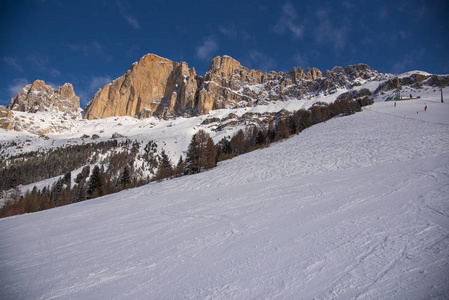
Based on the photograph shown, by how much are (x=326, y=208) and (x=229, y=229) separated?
3.30m

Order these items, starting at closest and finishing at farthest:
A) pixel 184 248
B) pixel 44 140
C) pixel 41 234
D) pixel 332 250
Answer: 1. pixel 332 250
2. pixel 184 248
3. pixel 41 234
4. pixel 44 140

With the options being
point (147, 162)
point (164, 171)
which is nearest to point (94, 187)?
point (164, 171)

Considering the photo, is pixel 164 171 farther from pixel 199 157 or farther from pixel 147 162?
pixel 147 162

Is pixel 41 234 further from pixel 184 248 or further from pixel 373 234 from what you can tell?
pixel 373 234

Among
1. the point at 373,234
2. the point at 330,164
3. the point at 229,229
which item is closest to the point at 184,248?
the point at 229,229

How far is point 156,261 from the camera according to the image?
169 inches

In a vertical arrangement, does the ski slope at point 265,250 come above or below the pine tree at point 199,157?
below

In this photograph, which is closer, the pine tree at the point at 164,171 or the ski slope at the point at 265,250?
the ski slope at the point at 265,250

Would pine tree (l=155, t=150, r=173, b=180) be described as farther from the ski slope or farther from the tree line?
the ski slope

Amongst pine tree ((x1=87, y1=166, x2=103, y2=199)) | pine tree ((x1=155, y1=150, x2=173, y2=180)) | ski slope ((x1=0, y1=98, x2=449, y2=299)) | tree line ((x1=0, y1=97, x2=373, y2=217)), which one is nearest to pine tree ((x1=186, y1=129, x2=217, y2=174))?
tree line ((x1=0, y1=97, x2=373, y2=217))

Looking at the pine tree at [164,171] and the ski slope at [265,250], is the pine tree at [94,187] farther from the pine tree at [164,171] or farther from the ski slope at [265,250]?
the ski slope at [265,250]

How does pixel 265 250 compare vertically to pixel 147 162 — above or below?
below

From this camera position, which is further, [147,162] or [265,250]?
[147,162]

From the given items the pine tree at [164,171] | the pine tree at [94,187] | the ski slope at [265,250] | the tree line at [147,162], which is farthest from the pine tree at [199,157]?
the pine tree at [94,187]
